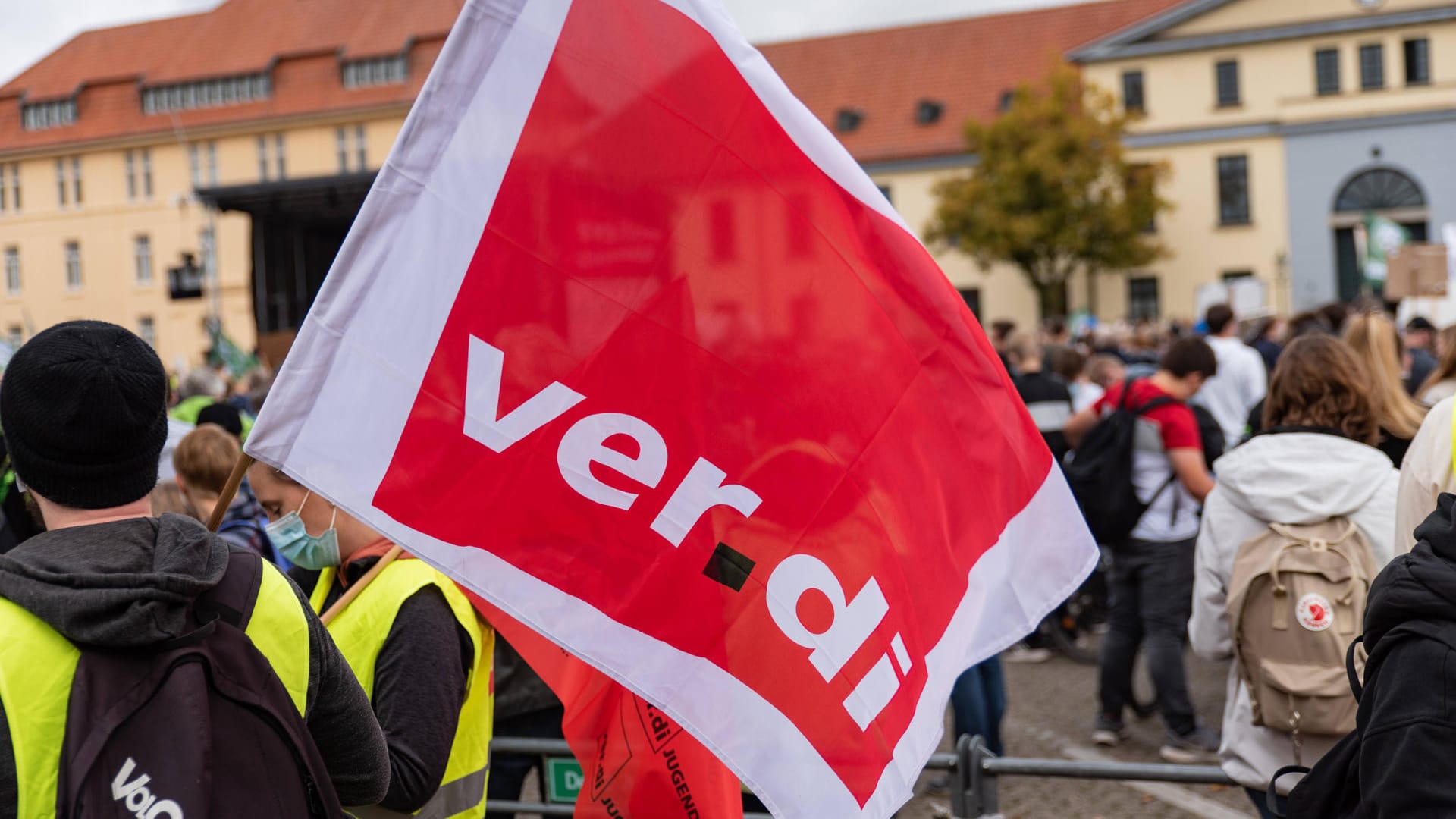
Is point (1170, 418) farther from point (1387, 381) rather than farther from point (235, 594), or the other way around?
point (235, 594)

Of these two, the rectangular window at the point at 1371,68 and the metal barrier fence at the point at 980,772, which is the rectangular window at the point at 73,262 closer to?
the rectangular window at the point at 1371,68

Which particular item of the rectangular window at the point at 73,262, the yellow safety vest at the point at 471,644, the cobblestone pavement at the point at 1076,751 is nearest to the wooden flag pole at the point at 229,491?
the yellow safety vest at the point at 471,644

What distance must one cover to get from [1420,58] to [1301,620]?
48.1m

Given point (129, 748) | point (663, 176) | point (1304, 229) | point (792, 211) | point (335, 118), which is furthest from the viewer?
point (335, 118)

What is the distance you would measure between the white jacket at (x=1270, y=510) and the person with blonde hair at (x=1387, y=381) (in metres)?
1.04

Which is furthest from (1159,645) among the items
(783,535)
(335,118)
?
(335,118)

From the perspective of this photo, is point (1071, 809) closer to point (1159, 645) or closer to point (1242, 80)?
point (1159, 645)

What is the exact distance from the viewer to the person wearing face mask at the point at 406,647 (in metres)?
2.47

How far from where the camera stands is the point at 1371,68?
45750 millimetres

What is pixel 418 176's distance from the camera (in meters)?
2.13

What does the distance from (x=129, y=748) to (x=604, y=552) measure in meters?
0.79

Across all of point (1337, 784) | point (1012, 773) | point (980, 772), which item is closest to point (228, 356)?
point (980, 772)

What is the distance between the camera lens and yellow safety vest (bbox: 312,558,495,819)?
2.57 meters

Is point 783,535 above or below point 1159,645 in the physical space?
above
